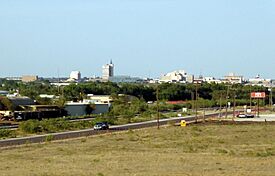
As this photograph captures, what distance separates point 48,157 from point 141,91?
498 ft

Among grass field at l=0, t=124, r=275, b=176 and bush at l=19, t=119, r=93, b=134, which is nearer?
grass field at l=0, t=124, r=275, b=176

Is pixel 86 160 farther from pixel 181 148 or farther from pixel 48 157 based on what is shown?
pixel 181 148

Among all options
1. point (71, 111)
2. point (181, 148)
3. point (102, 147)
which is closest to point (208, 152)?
point (181, 148)

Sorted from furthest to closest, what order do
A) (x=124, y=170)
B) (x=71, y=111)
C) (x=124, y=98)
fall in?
(x=124, y=98), (x=71, y=111), (x=124, y=170)

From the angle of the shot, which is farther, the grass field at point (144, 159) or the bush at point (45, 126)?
Result: the bush at point (45, 126)

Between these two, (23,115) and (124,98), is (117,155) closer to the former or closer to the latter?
(23,115)

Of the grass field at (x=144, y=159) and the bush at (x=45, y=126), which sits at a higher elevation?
the grass field at (x=144, y=159)

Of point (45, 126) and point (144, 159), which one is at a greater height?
point (144, 159)

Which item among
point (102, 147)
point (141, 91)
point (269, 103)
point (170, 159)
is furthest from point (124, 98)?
point (170, 159)

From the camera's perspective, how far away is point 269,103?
189 metres

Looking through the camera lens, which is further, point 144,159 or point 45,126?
point 45,126

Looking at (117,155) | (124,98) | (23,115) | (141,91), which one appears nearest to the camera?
(117,155)

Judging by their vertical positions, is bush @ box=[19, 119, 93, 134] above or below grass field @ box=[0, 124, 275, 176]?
below

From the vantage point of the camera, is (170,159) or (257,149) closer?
(170,159)
